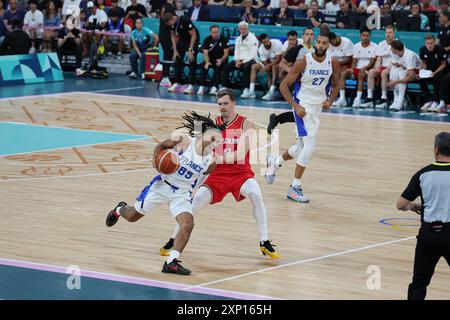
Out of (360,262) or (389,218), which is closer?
(360,262)

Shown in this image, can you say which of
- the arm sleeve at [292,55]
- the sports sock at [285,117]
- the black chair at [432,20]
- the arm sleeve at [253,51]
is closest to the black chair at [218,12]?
the arm sleeve at [253,51]

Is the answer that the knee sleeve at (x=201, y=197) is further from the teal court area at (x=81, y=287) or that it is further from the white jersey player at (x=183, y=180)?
the teal court area at (x=81, y=287)

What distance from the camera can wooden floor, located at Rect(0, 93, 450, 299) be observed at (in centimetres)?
989

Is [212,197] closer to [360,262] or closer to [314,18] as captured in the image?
[360,262]

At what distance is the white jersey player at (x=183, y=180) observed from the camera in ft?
31.9

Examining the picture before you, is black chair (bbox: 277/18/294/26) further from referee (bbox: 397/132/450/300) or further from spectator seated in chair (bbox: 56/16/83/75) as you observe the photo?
referee (bbox: 397/132/450/300)

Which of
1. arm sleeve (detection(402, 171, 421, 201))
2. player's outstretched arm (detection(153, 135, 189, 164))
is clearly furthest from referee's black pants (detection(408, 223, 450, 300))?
player's outstretched arm (detection(153, 135, 189, 164))

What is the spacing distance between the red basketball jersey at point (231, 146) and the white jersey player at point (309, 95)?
304cm

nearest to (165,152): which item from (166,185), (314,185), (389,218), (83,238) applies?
(166,185)

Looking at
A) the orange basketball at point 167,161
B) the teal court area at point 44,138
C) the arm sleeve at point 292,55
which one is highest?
the arm sleeve at point 292,55

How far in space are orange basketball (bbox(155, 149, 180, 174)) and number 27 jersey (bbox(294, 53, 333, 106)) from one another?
462cm

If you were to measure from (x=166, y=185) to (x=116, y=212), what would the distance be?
3.22 feet

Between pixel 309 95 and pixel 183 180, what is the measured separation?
4.55 metres
